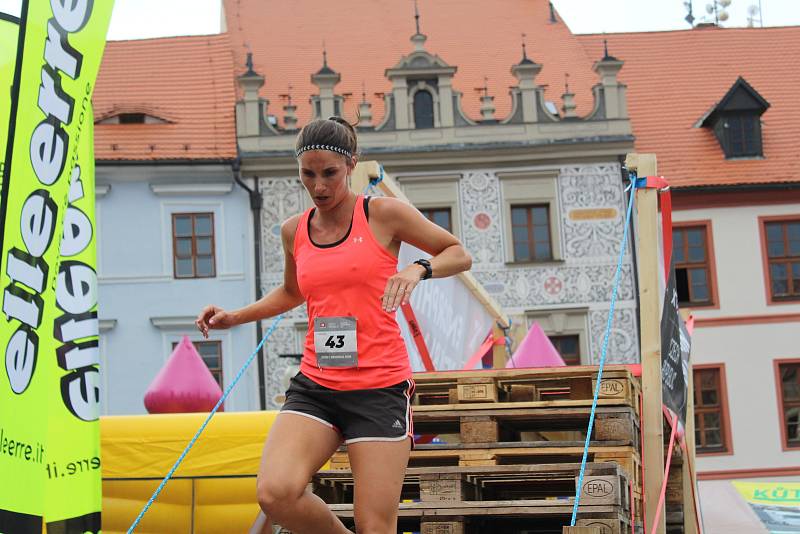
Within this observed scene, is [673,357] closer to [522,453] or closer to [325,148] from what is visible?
[522,453]

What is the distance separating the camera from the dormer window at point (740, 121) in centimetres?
2747

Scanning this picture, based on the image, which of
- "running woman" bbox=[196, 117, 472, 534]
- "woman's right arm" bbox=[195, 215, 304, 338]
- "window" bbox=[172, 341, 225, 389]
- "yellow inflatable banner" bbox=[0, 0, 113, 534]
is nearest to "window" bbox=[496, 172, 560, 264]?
"window" bbox=[172, 341, 225, 389]

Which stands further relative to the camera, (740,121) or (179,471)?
(740,121)

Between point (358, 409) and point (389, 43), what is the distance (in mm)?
26466

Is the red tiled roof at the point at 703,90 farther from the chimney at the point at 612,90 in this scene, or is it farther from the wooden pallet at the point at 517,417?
the wooden pallet at the point at 517,417

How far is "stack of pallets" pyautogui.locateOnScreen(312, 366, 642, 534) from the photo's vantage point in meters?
5.36

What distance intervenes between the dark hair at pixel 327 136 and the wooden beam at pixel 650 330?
3210mm

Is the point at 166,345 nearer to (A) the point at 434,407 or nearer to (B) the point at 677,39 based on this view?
(B) the point at 677,39

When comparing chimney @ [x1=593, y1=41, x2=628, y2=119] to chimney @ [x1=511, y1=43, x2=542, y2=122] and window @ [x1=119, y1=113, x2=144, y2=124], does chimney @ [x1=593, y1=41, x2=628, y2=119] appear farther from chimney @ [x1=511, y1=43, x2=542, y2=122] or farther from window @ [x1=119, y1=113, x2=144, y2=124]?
window @ [x1=119, y1=113, x2=144, y2=124]

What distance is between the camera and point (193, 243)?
1006 inches

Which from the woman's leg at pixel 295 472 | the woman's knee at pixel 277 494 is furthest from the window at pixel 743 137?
the woman's knee at pixel 277 494

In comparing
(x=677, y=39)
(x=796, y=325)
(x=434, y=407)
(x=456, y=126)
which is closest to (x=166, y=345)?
(x=456, y=126)

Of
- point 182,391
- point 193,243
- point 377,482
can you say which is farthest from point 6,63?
point 193,243

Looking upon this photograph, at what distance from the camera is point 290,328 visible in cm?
2538
